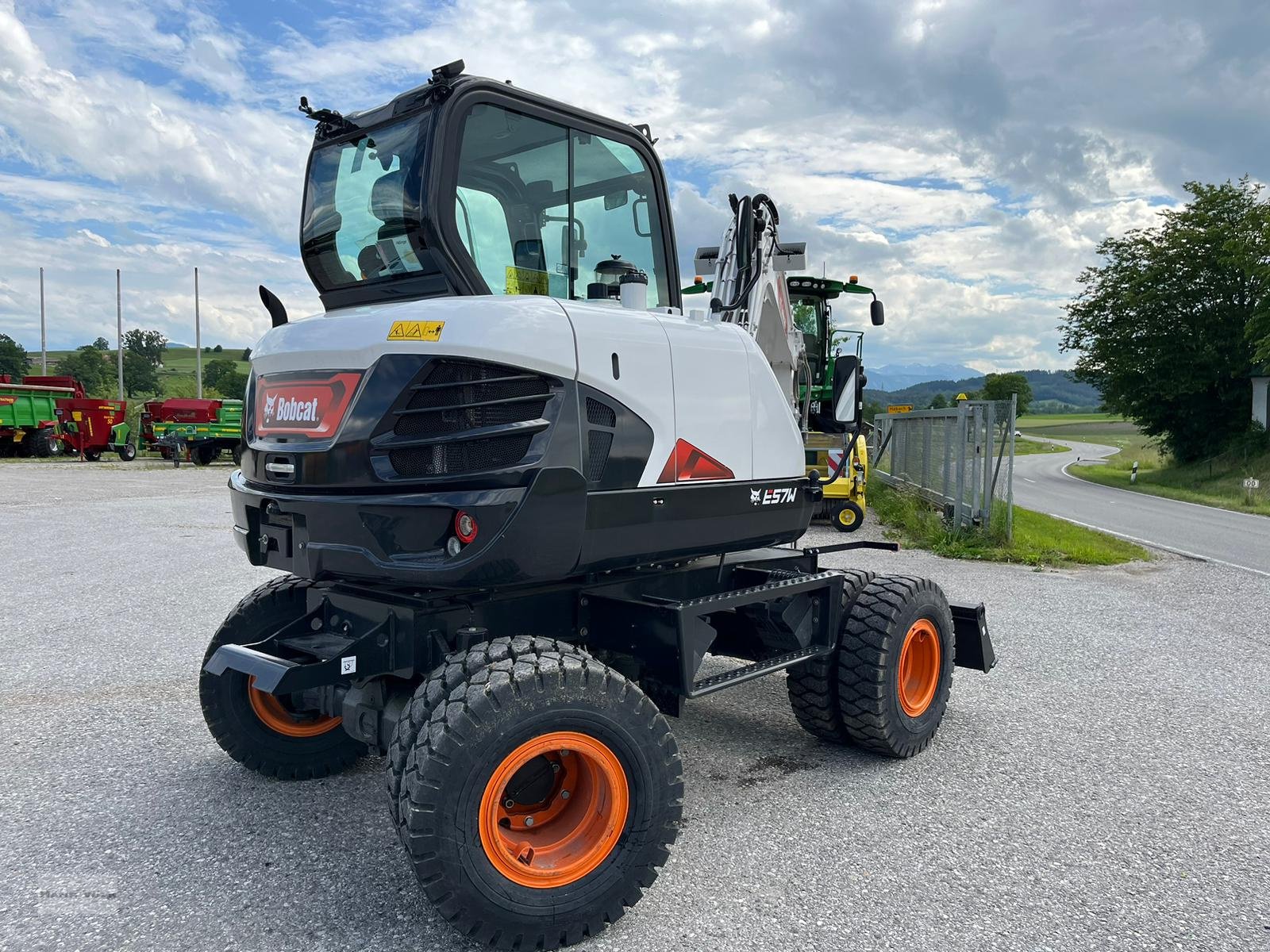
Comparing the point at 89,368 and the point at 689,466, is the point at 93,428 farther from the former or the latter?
the point at 89,368

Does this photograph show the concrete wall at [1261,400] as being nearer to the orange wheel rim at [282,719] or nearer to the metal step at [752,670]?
the metal step at [752,670]

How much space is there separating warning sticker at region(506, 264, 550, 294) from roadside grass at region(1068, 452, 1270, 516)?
21.2 meters

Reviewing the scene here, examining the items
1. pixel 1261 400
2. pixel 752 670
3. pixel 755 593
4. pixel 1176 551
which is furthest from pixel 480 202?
pixel 1261 400

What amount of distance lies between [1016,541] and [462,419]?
10245 millimetres

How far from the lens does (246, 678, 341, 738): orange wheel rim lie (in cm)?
436

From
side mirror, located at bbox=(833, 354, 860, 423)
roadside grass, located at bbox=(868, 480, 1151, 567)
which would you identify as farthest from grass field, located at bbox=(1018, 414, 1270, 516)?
side mirror, located at bbox=(833, 354, 860, 423)

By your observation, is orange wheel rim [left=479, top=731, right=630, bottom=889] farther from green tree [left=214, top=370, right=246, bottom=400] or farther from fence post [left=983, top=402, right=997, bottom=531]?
green tree [left=214, top=370, right=246, bottom=400]

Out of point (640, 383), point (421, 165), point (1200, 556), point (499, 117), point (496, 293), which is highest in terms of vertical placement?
point (499, 117)

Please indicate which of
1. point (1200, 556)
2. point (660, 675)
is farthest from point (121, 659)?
point (1200, 556)

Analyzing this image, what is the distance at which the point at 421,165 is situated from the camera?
11.6 feet

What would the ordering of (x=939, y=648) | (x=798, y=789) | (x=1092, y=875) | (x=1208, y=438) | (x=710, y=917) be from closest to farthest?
1. (x=710, y=917)
2. (x=1092, y=875)
3. (x=798, y=789)
4. (x=939, y=648)
5. (x=1208, y=438)

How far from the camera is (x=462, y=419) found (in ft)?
10.7

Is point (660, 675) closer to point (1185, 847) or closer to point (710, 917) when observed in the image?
point (710, 917)

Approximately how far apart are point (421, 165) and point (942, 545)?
983 cm
